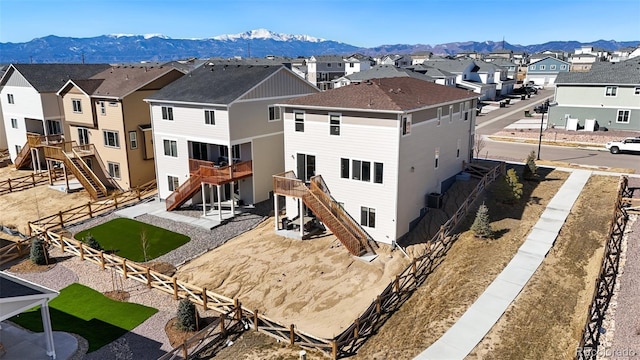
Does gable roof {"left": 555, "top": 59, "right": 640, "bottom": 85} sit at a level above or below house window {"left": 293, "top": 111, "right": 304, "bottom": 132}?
above

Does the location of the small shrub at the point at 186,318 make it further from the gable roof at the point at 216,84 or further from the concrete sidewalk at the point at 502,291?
the gable roof at the point at 216,84

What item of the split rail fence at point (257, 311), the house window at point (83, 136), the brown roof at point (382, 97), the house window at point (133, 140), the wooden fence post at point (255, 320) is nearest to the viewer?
the split rail fence at point (257, 311)

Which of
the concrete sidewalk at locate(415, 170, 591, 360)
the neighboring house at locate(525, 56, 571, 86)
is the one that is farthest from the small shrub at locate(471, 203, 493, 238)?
the neighboring house at locate(525, 56, 571, 86)

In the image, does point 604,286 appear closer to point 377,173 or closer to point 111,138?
point 377,173

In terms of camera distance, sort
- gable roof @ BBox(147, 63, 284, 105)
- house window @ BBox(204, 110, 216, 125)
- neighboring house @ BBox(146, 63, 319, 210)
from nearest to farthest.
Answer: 1. neighboring house @ BBox(146, 63, 319, 210)
2. house window @ BBox(204, 110, 216, 125)
3. gable roof @ BBox(147, 63, 284, 105)

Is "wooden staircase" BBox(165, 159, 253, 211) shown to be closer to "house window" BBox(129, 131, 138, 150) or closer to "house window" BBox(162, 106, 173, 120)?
"house window" BBox(162, 106, 173, 120)

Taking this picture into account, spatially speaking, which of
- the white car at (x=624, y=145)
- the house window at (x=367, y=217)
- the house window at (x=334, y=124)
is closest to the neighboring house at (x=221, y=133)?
the house window at (x=334, y=124)

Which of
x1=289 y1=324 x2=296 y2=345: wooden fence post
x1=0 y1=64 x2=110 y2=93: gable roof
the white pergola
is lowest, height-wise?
x1=289 y1=324 x2=296 y2=345: wooden fence post
